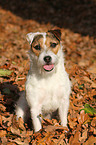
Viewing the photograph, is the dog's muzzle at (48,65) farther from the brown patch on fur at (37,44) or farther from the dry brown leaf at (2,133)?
the dry brown leaf at (2,133)

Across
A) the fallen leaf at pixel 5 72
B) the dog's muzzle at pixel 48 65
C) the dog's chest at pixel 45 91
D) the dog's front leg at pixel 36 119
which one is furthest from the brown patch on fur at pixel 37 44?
the fallen leaf at pixel 5 72

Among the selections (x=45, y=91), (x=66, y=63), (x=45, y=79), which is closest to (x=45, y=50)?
(x=45, y=79)

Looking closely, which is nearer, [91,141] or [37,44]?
[91,141]

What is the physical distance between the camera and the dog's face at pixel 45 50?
3.36m

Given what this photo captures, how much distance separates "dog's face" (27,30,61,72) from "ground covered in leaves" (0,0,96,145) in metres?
1.15

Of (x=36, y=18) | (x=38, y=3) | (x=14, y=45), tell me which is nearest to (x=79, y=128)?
(x=14, y=45)

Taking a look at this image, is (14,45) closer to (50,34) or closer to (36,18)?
(50,34)


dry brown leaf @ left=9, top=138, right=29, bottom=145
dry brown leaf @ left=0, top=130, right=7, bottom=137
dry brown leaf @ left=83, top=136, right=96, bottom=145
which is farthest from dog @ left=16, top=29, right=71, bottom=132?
dry brown leaf @ left=83, top=136, right=96, bottom=145

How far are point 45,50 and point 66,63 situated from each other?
303 centimetres

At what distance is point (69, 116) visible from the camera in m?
3.93

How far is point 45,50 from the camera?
3.48m

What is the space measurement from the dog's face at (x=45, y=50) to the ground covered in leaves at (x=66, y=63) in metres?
1.15

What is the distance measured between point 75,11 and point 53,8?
212 centimetres

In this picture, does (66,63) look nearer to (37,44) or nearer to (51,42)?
(51,42)
